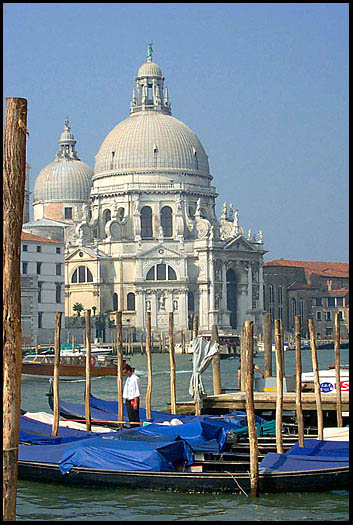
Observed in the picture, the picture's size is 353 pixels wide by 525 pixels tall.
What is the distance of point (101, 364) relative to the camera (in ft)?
112

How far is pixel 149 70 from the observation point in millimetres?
65562

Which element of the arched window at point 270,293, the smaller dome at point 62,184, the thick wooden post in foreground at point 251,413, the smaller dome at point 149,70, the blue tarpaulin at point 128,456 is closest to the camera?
the thick wooden post in foreground at point 251,413

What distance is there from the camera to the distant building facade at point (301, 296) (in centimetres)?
6794

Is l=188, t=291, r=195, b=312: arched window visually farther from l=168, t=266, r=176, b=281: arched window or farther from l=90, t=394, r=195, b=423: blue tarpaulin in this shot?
l=90, t=394, r=195, b=423: blue tarpaulin

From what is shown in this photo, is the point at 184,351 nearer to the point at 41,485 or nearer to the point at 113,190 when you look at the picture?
the point at 113,190

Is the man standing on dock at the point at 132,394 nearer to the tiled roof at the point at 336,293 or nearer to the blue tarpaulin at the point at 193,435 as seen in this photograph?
the blue tarpaulin at the point at 193,435

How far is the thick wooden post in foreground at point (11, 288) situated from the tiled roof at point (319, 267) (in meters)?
64.4

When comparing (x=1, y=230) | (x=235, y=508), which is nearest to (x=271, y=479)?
(x=235, y=508)

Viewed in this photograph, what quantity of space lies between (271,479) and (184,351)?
40.0 meters

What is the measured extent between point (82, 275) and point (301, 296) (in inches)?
673

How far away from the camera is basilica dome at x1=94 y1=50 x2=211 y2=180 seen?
61781 mm

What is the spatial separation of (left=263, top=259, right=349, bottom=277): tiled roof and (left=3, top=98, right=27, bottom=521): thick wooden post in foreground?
211ft

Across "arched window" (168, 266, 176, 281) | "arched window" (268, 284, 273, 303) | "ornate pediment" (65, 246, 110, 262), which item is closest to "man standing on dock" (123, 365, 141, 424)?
"arched window" (168, 266, 176, 281)

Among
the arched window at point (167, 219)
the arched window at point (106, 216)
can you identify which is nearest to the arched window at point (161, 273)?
the arched window at point (167, 219)
